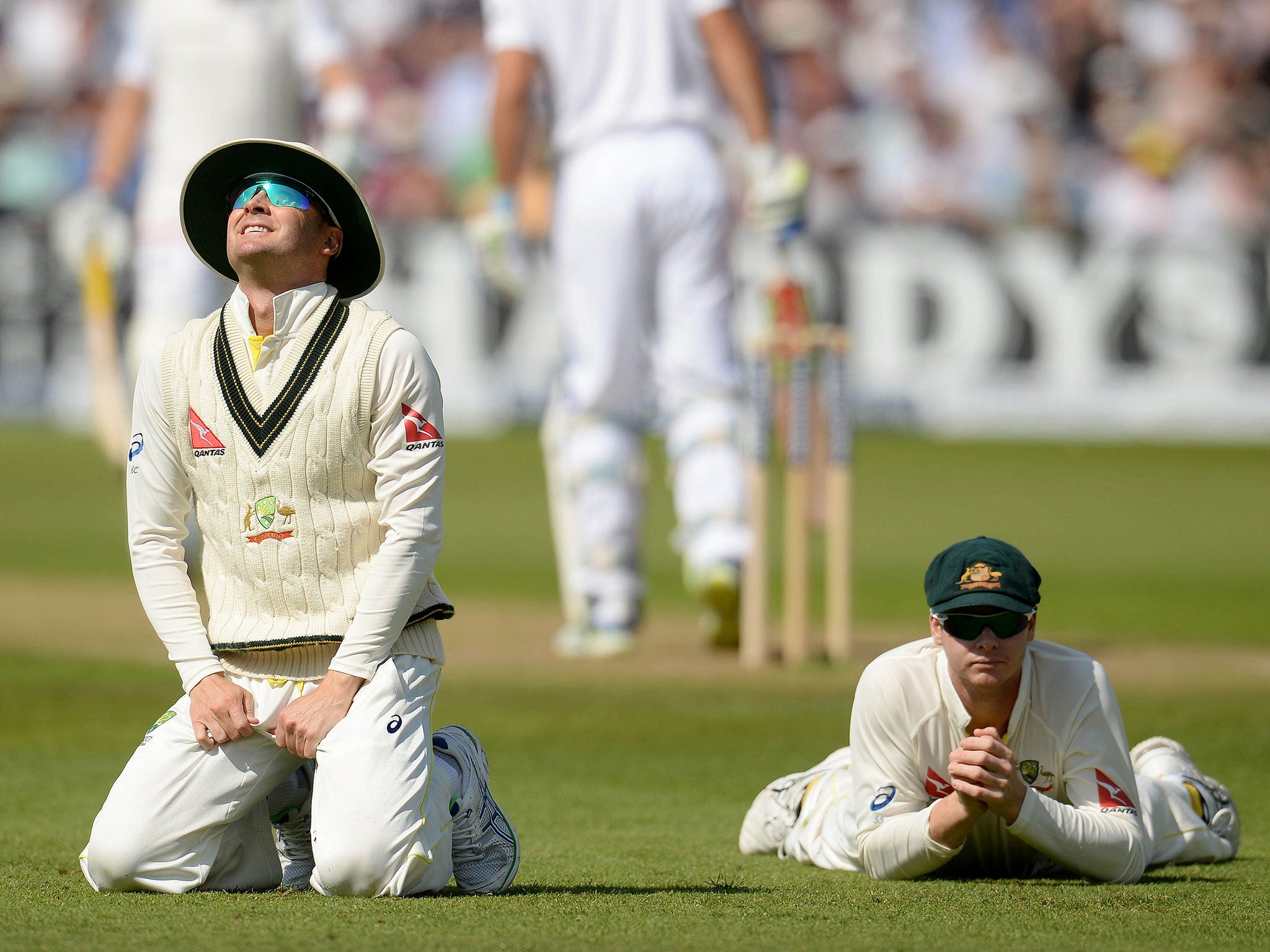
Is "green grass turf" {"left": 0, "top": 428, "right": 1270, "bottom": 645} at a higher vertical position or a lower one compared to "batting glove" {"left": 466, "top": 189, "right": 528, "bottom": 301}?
lower

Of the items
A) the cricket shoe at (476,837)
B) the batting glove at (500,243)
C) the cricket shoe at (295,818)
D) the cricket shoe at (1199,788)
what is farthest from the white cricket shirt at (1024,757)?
the batting glove at (500,243)

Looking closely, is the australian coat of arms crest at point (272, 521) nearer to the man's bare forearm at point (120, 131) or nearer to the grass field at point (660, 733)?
the grass field at point (660, 733)

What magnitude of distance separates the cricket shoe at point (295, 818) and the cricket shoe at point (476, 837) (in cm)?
28

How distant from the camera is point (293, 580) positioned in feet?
11.5

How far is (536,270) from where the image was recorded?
18.2m

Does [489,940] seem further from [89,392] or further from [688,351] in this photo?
[89,392]

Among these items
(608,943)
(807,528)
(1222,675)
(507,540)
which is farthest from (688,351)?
(507,540)

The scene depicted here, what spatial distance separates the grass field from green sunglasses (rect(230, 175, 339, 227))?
4.15 ft

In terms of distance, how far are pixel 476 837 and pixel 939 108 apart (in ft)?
59.8

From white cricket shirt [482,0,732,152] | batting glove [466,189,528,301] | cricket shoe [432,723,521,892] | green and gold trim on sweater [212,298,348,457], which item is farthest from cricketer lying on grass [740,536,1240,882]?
batting glove [466,189,528,301]

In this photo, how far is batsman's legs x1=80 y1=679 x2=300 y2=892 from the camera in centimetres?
344

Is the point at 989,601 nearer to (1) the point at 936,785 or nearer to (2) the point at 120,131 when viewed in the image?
(1) the point at 936,785

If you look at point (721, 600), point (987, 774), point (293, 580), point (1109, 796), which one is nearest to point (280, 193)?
point (293, 580)

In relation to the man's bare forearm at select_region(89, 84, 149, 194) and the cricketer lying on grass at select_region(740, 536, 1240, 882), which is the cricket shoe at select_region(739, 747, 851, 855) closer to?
the cricketer lying on grass at select_region(740, 536, 1240, 882)
